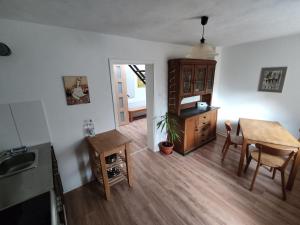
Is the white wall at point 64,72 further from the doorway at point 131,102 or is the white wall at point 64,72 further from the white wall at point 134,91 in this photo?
the white wall at point 134,91

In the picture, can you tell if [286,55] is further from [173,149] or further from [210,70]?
[173,149]

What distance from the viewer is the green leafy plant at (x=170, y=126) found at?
9.60ft

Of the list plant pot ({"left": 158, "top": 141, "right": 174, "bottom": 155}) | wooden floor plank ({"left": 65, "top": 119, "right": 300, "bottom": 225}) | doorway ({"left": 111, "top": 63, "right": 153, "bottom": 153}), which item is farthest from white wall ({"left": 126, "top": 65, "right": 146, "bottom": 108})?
wooden floor plank ({"left": 65, "top": 119, "right": 300, "bottom": 225})

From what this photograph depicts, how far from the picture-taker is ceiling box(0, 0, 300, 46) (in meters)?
1.15

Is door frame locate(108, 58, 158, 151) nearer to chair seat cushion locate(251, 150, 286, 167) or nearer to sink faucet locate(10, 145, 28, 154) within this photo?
sink faucet locate(10, 145, 28, 154)

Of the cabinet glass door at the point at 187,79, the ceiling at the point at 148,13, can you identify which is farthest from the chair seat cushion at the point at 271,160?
the ceiling at the point at 148,13

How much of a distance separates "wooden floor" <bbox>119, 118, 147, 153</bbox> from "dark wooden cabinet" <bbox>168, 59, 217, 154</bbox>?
0.90 meters

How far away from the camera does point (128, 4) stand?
3.81 ft

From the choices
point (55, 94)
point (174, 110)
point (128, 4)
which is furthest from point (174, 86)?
point (55, 94)

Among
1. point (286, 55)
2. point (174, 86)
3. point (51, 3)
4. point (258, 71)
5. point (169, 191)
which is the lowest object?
point (169, 191)

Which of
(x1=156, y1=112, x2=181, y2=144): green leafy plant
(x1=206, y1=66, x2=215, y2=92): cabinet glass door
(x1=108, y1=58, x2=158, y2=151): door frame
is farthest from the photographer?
(x1=206, y1=66, x2=215, y2=92): cabinet glass door

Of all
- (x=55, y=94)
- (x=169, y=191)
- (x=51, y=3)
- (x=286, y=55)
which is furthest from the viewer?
(x=286, y=55)

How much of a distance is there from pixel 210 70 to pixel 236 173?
2186 millimetres

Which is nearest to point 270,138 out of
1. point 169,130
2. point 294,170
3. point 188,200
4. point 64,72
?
point 294,170
